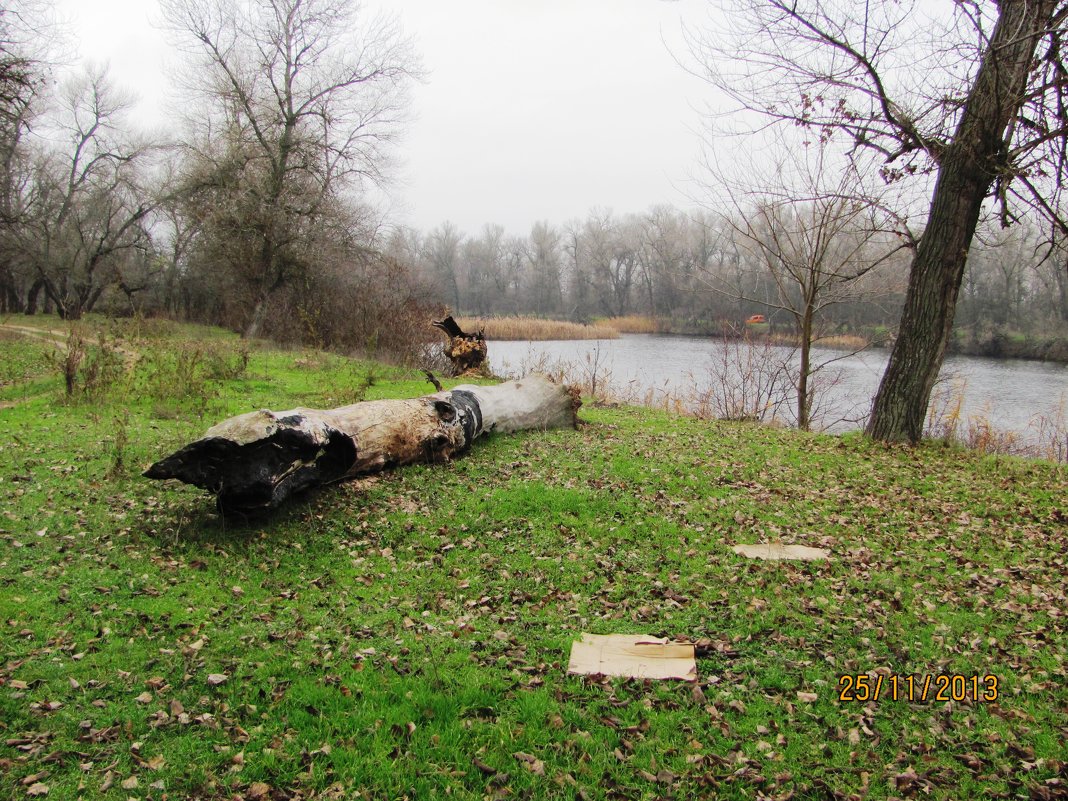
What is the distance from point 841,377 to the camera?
19078mm

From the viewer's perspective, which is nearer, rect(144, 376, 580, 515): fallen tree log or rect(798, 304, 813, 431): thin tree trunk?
rect(144, 376, 580, 515): fallen tree log

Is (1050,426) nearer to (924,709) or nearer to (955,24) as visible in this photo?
(955,24)

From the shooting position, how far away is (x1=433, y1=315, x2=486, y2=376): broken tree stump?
1669cm

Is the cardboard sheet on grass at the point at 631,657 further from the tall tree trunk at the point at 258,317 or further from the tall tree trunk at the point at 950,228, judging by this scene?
the tall tree trunk at the point at 258,317

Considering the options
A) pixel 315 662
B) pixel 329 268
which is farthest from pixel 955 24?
pixel 329 268

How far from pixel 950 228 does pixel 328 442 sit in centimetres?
814

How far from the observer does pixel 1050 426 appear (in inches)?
587

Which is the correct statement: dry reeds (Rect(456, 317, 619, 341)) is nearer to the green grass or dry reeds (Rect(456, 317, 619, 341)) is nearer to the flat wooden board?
the green grass

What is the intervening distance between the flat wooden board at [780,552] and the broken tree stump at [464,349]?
11669 mm

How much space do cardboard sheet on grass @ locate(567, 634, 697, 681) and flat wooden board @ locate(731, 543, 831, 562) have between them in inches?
65.4

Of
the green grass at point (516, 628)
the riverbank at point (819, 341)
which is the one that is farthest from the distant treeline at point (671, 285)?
the green grass at point (516, 628)

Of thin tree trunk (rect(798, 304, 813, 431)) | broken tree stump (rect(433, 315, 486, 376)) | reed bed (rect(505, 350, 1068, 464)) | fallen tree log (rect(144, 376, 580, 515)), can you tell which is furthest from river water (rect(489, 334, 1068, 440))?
fallen tree log (rect(144, 376, 580, 515))

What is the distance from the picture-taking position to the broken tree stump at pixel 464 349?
657 inches

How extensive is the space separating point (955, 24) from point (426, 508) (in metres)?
8.13
